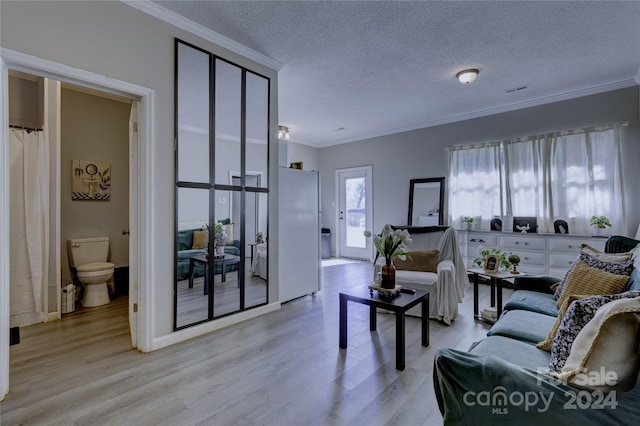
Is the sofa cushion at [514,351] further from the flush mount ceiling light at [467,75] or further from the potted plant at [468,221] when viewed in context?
the potted plant at [468,221]

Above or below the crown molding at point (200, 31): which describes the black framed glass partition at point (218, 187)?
below

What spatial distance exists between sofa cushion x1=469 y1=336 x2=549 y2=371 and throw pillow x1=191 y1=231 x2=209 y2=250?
236 cm

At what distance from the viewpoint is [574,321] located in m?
1.26

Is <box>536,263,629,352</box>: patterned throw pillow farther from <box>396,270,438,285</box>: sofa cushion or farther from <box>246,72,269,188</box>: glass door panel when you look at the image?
<box>246,72,269,188</box>: glass door panel

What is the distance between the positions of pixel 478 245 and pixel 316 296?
273cm

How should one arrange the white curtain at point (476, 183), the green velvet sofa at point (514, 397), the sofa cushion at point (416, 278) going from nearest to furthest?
1. the green velvet sofa at point (514, 397)
2. the sofa cushion at point (416, 278)
3. the white curtain at point (476, 183)

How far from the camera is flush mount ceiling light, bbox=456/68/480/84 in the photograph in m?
3.59

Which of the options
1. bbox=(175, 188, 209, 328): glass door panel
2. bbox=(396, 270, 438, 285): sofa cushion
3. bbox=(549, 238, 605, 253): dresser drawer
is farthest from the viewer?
bbox=(549, 238, 605, 253): dresser drawer

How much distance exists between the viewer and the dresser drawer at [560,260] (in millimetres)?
4027

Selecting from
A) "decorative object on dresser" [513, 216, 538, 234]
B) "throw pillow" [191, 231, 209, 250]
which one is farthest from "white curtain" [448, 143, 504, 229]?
"throw pillow" [191, 231, 209, 250]

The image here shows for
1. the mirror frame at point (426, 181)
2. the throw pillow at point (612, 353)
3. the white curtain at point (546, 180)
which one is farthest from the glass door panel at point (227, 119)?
the white curtain at point (546, 180)

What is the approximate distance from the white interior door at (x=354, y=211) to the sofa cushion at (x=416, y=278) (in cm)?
335

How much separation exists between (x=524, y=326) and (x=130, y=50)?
346cm

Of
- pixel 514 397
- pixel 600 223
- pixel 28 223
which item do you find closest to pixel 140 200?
pixel 28 223
